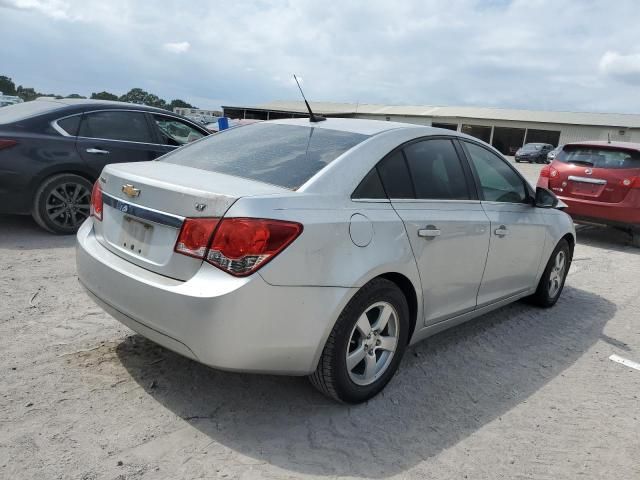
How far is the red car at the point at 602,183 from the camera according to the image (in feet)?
25.6

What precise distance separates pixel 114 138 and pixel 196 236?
4.62 m

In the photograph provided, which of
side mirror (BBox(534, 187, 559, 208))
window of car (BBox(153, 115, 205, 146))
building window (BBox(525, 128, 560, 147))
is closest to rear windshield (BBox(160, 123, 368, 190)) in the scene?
side mirror (BBox(534, 187, 559, 208))

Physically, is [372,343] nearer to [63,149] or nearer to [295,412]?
[295,412]

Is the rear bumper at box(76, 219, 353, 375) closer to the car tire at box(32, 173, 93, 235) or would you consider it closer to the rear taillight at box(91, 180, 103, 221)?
the rear taillight at box(91, 180, 103, 221)

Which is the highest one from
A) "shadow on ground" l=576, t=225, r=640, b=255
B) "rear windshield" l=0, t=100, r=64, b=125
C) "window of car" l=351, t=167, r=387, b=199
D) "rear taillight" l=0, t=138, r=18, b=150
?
"rear windshield" l=0, t=100, r=64, b=125

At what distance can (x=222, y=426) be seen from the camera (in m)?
2.72

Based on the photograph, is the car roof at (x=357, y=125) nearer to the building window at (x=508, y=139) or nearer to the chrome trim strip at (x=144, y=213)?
the chrome trim strip at (x=144, y=213)

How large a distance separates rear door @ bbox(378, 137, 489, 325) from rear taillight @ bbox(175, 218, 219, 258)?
3.66 feet

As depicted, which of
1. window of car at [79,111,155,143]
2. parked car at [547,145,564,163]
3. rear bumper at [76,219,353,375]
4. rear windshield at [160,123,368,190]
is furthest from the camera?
parked car at [547,145,564,163]

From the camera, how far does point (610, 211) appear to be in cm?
792

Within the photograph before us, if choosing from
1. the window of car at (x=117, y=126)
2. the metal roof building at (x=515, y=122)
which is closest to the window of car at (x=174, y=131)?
the window of car at (x=117, y=126)

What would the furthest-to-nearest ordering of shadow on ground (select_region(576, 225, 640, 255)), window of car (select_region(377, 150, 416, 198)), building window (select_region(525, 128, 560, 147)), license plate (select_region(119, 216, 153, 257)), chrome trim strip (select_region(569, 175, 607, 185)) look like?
1. building window (select_region(525, 128, 560, 147))
2. shadow on ground (select_region(576, 225, 640, 255))
3. chrome trim strip (select_region(569, 175, 607, 185))
4. window of car (select_region(377, 150, 416, 198))
5. license plate (select_region(119, 216, 153, 257))

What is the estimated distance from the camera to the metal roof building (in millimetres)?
43281

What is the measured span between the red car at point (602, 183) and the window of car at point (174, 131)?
5.67m
